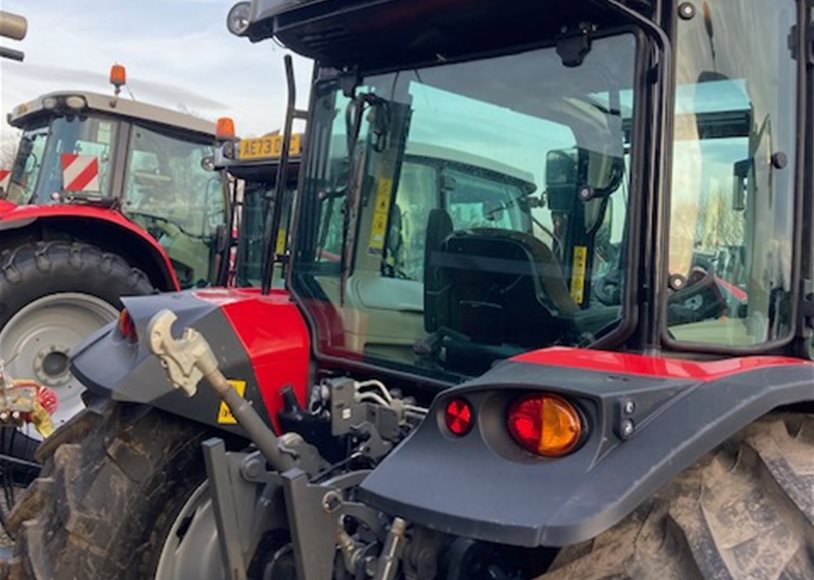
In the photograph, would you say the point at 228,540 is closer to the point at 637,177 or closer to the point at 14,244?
the point at 637,177

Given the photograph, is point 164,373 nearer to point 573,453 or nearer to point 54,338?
point 573,453

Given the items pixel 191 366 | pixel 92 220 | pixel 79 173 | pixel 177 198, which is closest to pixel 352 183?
pixel 191 366

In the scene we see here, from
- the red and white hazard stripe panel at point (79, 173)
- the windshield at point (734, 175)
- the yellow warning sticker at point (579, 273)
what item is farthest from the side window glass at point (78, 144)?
the windshield at point (734, 175)

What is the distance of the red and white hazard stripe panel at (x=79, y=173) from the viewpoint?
565 cm

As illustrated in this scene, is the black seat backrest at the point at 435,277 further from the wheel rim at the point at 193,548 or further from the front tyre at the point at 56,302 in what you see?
the front tyre at the point at 56,302

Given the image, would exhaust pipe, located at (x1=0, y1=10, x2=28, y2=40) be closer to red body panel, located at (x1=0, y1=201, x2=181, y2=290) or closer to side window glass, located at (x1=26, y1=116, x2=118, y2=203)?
red body panel, located at (x1=0, y1=201, x2=181, y2=290)

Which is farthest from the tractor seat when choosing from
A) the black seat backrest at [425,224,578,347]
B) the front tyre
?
the front tyre

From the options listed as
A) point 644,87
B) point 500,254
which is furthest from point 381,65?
point 644,87

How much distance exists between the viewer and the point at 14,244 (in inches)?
192

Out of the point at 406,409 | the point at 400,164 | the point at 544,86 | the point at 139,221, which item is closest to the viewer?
the point at 544,86

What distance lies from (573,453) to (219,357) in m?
1.16

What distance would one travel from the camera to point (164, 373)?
7.18 feet

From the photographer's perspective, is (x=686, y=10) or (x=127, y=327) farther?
(x=127, y=327)

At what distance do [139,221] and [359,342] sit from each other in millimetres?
4480
